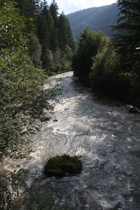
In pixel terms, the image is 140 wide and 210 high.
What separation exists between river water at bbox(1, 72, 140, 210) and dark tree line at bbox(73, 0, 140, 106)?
11.6 ft

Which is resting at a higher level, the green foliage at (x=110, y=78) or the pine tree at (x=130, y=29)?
the pine tree at (x=130, y=29)

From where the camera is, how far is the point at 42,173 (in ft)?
29.8

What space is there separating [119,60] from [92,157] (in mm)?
11605

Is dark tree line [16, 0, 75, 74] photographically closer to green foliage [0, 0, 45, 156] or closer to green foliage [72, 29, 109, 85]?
green foliage [72, 29, 109, 85]

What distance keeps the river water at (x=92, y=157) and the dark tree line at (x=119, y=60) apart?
3545mm

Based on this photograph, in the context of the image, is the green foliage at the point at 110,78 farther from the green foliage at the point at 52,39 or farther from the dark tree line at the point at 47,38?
the green foliage at the point at 52,39

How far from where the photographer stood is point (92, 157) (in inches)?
411

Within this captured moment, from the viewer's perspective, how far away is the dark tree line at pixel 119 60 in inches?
515

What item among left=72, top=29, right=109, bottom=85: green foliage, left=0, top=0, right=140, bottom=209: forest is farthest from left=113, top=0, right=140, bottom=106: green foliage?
left=72, top=29, right=109, bottom=85: green foliage

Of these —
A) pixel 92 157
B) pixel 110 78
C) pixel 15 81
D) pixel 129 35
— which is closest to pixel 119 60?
pixel 110 78

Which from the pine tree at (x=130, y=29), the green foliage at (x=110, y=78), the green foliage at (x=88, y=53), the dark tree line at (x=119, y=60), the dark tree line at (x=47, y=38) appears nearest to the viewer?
the pine tree at (x=130, y=29)

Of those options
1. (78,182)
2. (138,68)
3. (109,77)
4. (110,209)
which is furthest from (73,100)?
(110,209)

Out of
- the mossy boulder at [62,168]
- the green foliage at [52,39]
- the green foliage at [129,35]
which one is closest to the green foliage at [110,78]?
the green foliage at [129,35]

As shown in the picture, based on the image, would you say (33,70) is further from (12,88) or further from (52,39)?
(52,39)
